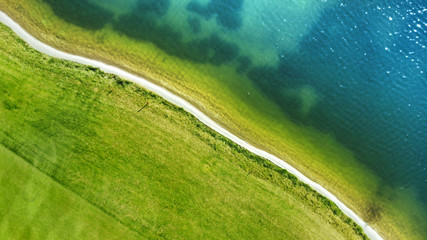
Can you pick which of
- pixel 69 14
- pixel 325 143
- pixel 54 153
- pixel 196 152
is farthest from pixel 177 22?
pixel 325 143

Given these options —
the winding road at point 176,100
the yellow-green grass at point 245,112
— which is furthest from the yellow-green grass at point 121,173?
the yellow-green grass at point 245,112

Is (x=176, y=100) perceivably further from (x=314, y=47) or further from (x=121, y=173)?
(x=314, y=47)

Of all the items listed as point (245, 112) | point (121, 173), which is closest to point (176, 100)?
point (245, 112)

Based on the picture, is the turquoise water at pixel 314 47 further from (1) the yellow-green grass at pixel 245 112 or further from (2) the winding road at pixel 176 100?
(2) the winding road at pixel 176 100

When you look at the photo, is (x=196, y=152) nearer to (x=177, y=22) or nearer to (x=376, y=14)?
(x=177, y=22)

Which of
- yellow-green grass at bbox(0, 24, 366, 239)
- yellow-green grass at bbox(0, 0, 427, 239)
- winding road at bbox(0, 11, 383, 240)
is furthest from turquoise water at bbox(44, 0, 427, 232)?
yellow-green grass at bbox(0, 24, 366, 239)

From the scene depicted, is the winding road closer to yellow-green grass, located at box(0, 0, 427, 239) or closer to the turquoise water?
yellow-green grass, located at box(0, 0, 427, 239)
